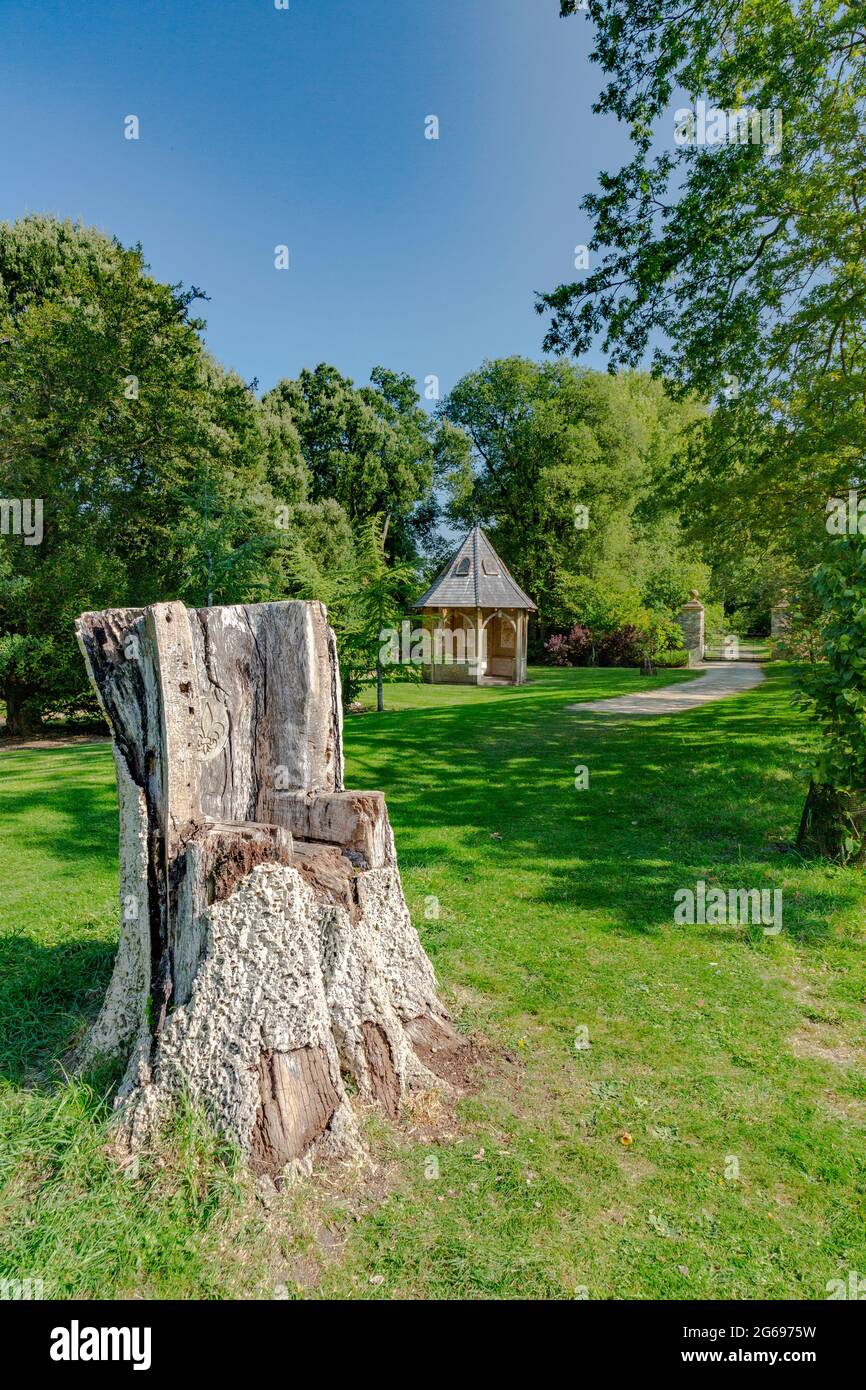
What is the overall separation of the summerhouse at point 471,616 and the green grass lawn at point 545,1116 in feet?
60.9

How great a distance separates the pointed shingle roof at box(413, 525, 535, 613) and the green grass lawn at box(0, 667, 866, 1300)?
1865 cm

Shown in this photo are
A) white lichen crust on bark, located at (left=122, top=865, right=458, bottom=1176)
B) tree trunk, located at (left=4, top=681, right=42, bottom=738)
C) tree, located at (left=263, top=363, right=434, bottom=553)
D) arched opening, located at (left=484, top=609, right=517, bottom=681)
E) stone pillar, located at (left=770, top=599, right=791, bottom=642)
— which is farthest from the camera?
tree, located at (left=263, top=363, right=434, bottom=553)

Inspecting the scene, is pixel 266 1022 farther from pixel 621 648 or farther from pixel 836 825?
pixel 621 648

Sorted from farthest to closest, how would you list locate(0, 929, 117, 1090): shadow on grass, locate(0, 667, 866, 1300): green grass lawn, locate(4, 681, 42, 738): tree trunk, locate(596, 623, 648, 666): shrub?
locate(596, 623, 648, 666): shrub
locate(4, 681, 42, 738): tree trunk
locate(0, 929, 117, 1090): shadow on grass
locate(0, 667, 866, 1300): green grass lawn

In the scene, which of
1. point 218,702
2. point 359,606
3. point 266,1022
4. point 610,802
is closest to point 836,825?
point 610,802

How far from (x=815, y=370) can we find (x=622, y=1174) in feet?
40.8

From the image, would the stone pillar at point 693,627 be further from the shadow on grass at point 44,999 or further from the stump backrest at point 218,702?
the stump backrest at point 218,702

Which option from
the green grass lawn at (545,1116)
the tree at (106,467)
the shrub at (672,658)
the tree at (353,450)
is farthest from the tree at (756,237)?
the tree at (353,450)

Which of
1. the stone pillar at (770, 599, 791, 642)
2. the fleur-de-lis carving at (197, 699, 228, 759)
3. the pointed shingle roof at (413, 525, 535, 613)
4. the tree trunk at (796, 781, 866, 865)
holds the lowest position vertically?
the tree trunk at (796, 781, 866, 865)

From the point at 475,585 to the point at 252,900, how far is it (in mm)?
23386

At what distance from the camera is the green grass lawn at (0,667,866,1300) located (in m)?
2.46

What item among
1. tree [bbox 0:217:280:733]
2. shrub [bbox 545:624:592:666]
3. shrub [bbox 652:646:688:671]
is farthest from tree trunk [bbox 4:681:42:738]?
shrub [bbox 652:646:688:671]

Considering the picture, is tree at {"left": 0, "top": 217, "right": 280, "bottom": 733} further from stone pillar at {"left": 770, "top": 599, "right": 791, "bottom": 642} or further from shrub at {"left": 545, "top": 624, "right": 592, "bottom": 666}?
shrub at {"left": 545, "top": 624, "right": 592, "bottom": 666}
